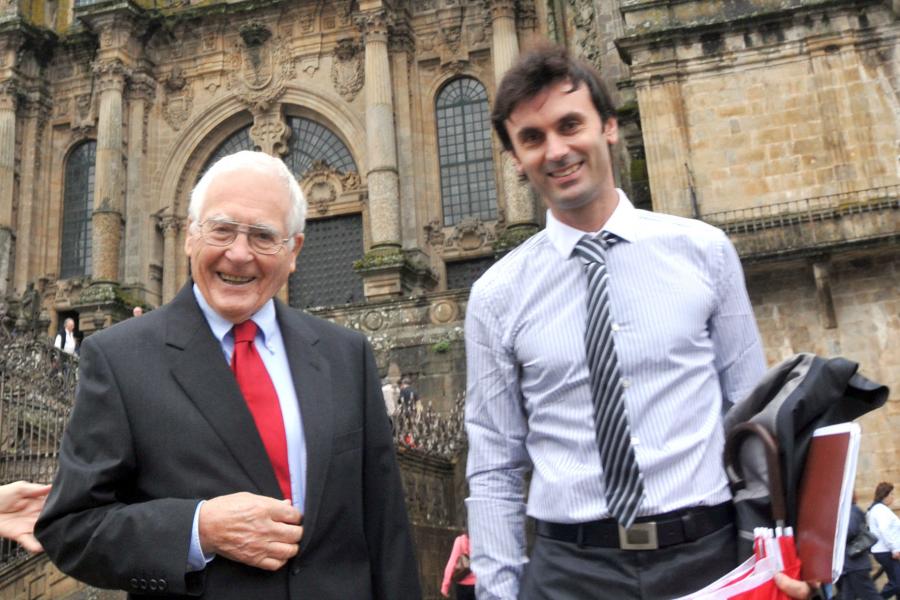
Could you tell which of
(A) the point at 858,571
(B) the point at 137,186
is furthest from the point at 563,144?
(B) the point at 137,186

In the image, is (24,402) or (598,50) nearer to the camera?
(24,402)

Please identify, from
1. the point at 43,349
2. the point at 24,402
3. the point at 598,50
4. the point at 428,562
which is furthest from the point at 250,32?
the point at 428,562

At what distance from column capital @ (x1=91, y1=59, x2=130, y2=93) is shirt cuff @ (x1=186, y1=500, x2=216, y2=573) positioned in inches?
1026

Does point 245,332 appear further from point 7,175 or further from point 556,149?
point 7,175

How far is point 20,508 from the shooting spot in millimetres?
2826

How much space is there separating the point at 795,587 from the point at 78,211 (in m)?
29.2

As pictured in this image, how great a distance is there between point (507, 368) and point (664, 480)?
62 centimetres

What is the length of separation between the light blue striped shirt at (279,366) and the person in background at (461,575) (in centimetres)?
637

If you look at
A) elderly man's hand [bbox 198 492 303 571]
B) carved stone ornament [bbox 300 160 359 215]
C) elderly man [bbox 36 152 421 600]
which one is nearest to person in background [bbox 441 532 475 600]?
elderly man [bbox 36 152 421 600]

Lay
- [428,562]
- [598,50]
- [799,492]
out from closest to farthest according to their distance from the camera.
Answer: [799,492]
[428,562]
[598,50]

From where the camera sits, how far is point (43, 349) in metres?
12.6

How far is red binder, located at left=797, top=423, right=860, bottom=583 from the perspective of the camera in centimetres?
215

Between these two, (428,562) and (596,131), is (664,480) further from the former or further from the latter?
(428,562)

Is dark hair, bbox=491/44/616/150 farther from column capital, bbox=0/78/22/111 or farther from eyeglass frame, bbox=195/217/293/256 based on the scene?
column capital, bbox=0/78/22/111
